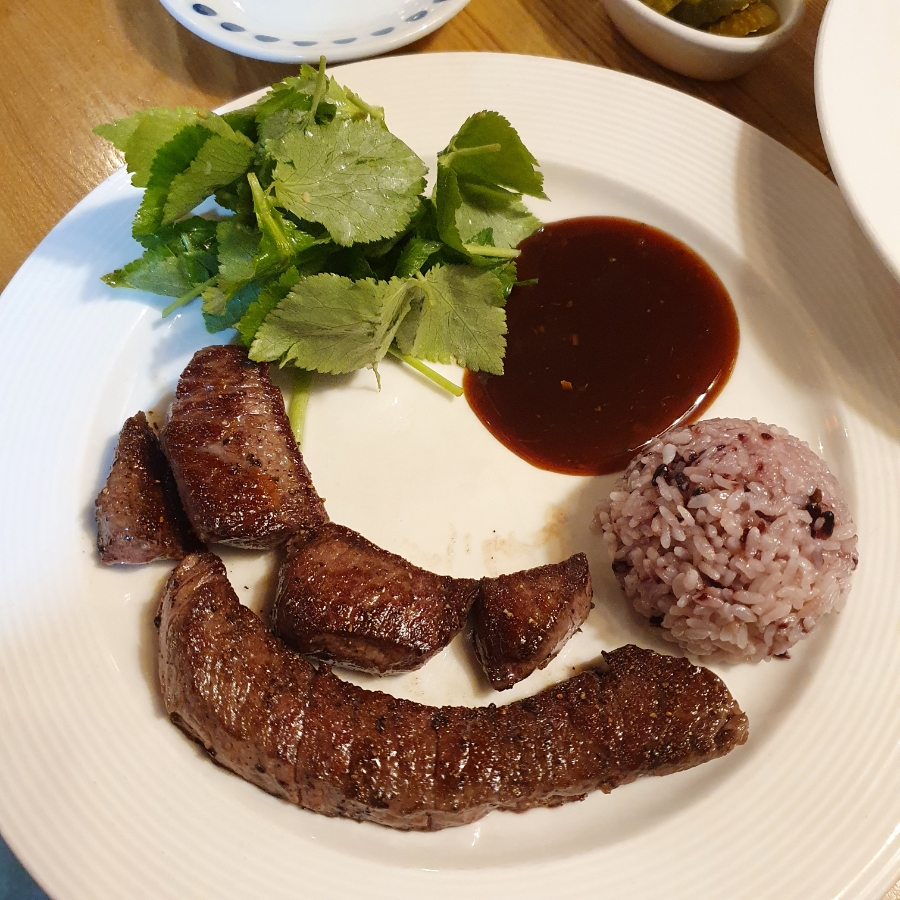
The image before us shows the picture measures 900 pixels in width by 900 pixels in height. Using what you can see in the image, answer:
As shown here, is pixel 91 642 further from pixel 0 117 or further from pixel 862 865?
pixel 0 117

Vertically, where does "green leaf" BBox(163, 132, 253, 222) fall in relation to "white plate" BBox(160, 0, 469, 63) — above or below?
below

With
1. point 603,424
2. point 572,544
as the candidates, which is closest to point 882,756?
point 572,544

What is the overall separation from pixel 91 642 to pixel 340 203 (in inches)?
63.3

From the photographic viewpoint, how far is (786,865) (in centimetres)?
191

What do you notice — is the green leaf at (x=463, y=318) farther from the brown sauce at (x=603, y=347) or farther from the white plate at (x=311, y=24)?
the white plate at (x=311, y=24)

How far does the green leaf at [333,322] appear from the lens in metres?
2.29

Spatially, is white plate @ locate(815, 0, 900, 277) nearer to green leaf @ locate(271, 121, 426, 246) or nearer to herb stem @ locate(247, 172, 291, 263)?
green leaf @ locate(271, 121, 426, 246)

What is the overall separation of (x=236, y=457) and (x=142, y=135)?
1.07m

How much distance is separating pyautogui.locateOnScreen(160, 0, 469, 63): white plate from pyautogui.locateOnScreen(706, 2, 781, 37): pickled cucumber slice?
3.80 feet

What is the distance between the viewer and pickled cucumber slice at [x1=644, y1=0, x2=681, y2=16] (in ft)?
9.78

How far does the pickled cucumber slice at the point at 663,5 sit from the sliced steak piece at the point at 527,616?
245 cm

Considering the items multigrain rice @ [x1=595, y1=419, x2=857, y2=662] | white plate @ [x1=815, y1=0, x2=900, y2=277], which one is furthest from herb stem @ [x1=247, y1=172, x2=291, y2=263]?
white plate @ [x1=815, y1=0, x2=900, y2=277]

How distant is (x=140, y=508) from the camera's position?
225 cm

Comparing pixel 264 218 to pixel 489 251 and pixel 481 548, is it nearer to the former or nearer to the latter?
pixel 489 251
